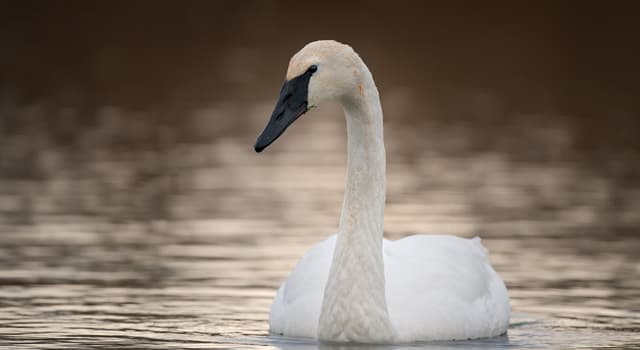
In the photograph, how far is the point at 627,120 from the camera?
27188 mm

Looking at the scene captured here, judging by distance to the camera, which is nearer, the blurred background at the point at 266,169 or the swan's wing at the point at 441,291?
the swan's wing at the point at 441,291

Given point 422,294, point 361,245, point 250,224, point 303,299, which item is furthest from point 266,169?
point 361,245

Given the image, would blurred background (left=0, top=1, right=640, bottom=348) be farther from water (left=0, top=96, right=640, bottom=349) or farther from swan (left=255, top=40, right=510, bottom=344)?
swan (left=255, top=40, right=510, bottom=344)

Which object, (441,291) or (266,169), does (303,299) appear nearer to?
(441,291)

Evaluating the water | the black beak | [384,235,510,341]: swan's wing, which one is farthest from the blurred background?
the black beak

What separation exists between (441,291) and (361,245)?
86 centimetres

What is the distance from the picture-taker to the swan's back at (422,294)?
37.6 ft

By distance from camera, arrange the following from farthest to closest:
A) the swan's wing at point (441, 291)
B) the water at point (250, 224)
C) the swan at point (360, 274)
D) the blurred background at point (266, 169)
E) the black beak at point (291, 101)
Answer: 1. the blurred background at point (266, 169)
2. the water at point (250, 224)
3. the swan's wing at point (441, 291)
4. the swan at point (360, 274)
5. the black beak at point (291, 101)

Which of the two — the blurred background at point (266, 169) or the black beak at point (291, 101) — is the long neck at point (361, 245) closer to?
the black beak at point (291, 101)

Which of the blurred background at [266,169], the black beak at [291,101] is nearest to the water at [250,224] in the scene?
the blurred background at [266,169]

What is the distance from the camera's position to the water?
1223 centimetres

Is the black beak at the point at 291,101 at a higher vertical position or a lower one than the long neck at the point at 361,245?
higher

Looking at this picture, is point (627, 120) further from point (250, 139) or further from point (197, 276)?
point (197, 276)

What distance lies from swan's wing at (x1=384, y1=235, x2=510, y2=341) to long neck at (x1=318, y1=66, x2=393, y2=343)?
315mm
